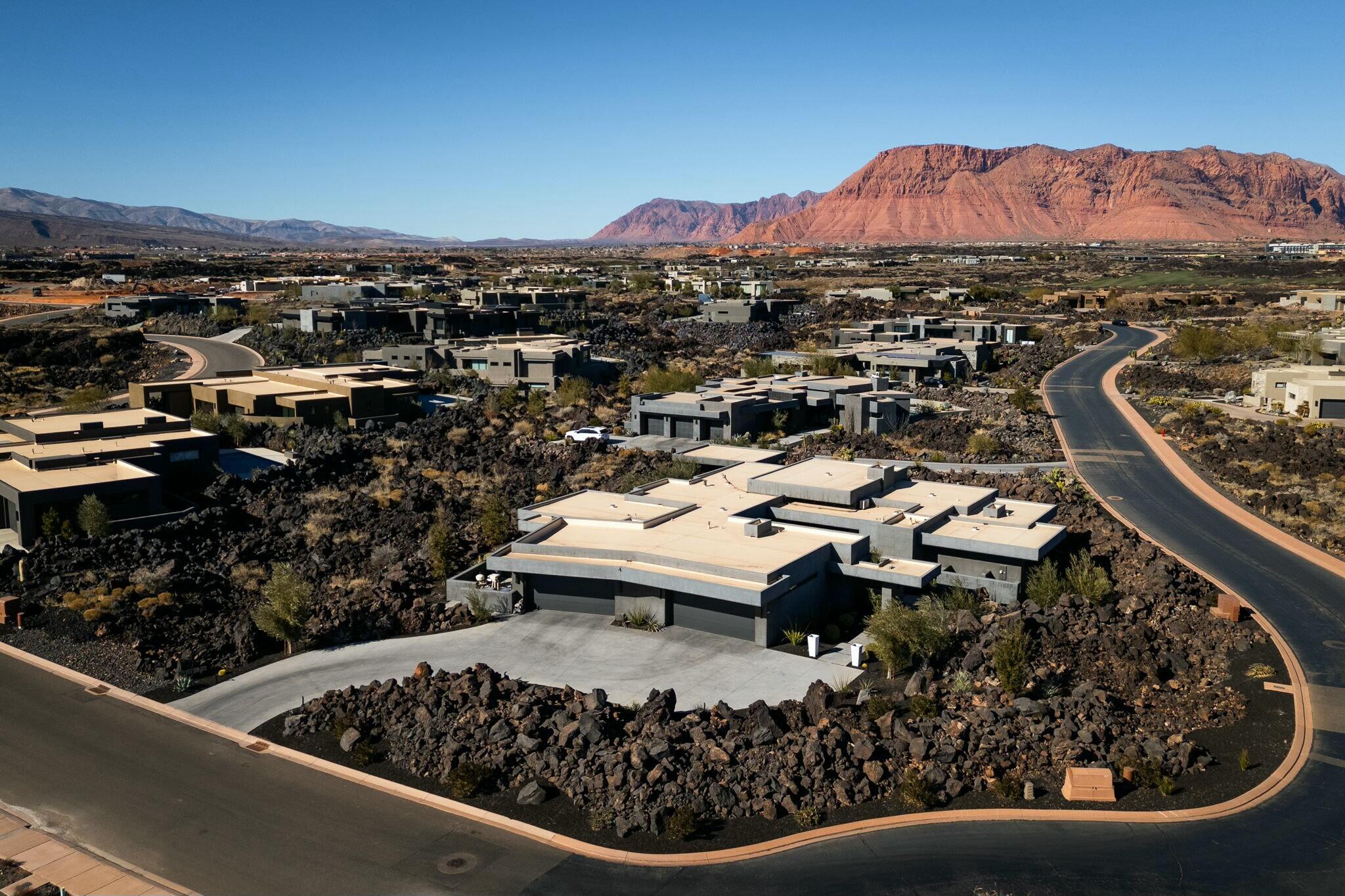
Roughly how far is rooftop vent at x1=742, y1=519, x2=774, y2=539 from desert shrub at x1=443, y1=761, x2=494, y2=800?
13.7 m

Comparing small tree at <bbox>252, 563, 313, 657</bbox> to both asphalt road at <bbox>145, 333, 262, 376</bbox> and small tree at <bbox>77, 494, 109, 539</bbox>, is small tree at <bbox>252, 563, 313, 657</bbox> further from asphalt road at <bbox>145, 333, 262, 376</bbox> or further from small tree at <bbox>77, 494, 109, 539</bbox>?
asphalt road at <bbox>145, 333, 262, 376</bbox>

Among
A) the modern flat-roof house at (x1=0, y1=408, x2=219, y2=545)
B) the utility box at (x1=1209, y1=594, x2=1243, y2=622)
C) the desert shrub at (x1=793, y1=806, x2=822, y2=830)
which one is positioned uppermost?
the modern flat-roof house at (x1=0, y1=408, x2=219, y2=545)

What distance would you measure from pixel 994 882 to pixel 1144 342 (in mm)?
95739

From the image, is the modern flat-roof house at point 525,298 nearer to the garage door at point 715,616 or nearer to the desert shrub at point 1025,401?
the desert shrub at point 1025,401

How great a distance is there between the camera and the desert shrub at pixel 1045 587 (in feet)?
106

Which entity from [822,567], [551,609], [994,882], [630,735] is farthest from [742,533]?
[994,882]

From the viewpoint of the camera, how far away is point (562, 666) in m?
29.0

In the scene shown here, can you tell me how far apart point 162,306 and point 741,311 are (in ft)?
214

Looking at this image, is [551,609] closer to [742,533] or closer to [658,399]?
[742,533]

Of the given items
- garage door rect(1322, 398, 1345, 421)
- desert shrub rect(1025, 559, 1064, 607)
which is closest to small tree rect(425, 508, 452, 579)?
desert shrub rect(1025, 559, 1064, 607)

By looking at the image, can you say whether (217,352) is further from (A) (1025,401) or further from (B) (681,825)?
(B) (681,825)

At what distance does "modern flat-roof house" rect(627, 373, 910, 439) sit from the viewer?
5956cm

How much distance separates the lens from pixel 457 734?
24328 mm

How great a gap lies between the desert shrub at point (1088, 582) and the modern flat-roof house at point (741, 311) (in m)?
89.5
